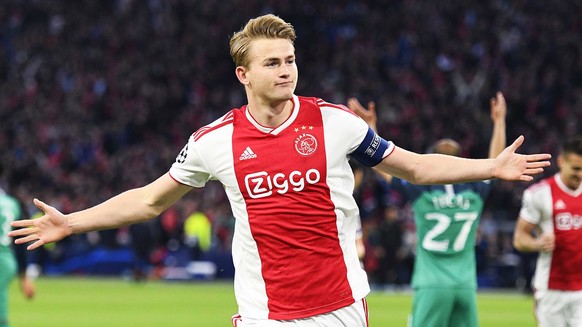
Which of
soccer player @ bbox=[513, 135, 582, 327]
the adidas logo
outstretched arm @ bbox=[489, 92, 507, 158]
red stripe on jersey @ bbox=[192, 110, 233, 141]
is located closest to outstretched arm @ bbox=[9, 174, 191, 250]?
red stripe on jersey @ bbox=[192, 110, 233, 141]

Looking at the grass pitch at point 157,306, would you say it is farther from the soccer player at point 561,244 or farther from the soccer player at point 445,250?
the soccer player at point 561,244

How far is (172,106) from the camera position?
36.4m

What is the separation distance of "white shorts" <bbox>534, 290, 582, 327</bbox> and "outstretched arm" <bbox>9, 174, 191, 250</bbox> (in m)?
4.62

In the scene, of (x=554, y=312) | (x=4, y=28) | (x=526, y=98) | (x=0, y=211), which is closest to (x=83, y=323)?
(x=0, y=211)

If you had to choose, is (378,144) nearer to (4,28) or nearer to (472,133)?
(472,133)

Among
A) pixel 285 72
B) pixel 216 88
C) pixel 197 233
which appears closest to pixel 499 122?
pixel 285 72

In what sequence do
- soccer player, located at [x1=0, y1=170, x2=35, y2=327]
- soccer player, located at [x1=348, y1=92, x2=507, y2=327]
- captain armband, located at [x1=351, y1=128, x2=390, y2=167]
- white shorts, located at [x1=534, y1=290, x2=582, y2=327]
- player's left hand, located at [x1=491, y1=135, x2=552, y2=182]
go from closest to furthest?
player's left hand, located at [x1=491, y1=135, x2=552, y2=182] → captain armband, located at [x1=351, y1=128, x2=390, y2=167] → white shorts, located at [x1=534, y1=290, x2=582, y2=327] → soccer player, located at [x1=348, y1=92, x2=507, y2=327] → soccer player, located at [x1=0, y1=170, x2=35, y2=327]

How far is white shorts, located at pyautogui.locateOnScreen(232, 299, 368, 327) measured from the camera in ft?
18.1

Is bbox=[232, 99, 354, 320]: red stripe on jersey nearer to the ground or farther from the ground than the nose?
nearer to the ground

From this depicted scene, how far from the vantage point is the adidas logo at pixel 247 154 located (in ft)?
18.3

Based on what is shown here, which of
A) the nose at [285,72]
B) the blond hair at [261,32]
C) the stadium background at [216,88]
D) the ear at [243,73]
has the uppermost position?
the stadium background at [216,88]

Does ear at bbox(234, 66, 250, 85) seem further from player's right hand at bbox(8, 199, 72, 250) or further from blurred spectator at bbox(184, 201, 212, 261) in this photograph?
blurred spectator at bbox(184, 201, 212, 261)

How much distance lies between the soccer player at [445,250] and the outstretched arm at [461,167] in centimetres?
411

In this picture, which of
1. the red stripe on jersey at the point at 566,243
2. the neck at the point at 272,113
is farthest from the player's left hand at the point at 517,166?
the red stripe on jersey at the point at 566,243
